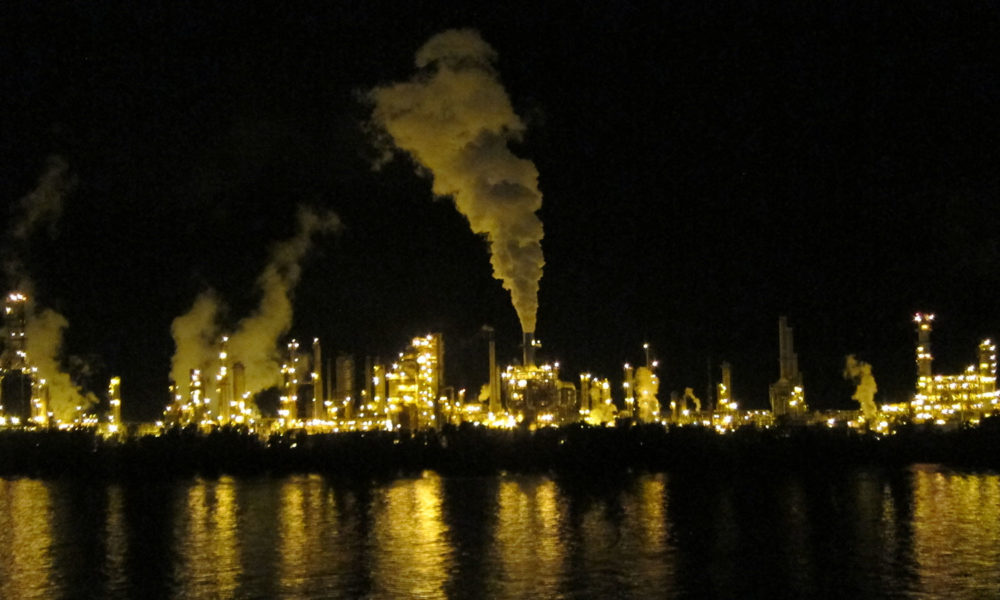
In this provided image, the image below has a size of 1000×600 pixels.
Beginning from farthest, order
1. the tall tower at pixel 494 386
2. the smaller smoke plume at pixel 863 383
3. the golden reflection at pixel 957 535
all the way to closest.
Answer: the smaller smoke plume at pixel 863 383, the tall tower at pixel 494 386, the golden reflection at pixel 957 535

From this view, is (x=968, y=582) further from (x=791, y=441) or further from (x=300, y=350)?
(x=300, y=350)

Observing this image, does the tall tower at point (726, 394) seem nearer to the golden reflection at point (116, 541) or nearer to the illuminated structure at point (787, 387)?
the illuminated structure at point (787, 387)

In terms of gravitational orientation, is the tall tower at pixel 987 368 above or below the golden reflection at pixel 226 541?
above

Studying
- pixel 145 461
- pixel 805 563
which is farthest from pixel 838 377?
pixel 805 563

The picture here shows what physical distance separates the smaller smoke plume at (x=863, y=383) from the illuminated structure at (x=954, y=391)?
2144 mm

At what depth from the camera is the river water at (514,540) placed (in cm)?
1581

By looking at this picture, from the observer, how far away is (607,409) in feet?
163

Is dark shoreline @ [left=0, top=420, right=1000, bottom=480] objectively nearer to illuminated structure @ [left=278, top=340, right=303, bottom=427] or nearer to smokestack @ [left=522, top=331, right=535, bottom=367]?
smokestack @ [left=522, top=331, right=535, bottom=367]

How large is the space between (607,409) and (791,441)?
41.2 feet

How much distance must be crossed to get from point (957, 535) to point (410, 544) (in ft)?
31.0

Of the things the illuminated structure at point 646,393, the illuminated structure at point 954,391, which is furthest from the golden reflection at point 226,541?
the illuminated structure at point 954,391

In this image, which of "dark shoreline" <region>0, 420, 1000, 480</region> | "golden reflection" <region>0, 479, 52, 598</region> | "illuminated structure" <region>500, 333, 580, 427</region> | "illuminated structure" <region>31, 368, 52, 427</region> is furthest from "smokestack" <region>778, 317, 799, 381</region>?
"illuminated structure" <region>31, 368, 52, 427</region>

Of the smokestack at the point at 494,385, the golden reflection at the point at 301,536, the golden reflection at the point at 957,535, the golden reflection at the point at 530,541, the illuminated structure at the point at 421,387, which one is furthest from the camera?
the smokestack at the point at 494,385

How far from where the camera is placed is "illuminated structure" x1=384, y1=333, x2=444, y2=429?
4512 cm
